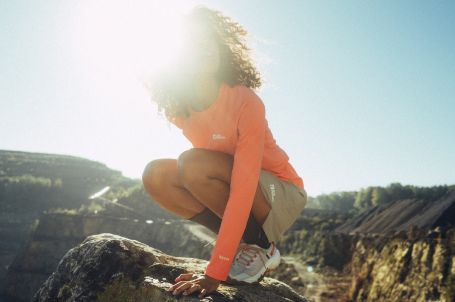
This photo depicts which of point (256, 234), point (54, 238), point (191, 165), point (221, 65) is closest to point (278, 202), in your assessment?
point (256, 234)

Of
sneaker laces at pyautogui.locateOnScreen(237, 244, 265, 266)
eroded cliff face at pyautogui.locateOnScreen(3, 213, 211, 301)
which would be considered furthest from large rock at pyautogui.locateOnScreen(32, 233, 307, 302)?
eroded cliff face at pyautogui.locateOnScreen(3, 213, 211, 301)

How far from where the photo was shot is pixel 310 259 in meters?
15.0

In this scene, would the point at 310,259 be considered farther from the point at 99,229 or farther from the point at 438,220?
the point at 99,229

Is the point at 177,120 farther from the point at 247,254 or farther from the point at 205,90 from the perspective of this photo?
the point at 247,254

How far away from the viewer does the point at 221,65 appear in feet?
9.55

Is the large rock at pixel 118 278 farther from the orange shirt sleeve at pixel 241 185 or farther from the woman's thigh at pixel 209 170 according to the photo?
the woman's thigh at pixel 209 170

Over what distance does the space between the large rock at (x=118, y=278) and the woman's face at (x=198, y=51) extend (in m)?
1.33

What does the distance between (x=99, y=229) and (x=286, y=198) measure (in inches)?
1041

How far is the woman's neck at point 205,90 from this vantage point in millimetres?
2830

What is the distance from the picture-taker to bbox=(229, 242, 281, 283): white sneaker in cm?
260

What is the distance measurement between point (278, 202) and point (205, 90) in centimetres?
98

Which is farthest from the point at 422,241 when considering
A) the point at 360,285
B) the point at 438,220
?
the point at 360,285

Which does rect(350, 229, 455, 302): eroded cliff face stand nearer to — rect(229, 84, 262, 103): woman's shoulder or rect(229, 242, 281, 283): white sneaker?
rect(229, 242, 281, 283): white sneaker

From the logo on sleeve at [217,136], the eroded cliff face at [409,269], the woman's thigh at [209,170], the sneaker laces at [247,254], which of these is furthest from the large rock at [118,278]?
the eroded cliff face at [409,269]
